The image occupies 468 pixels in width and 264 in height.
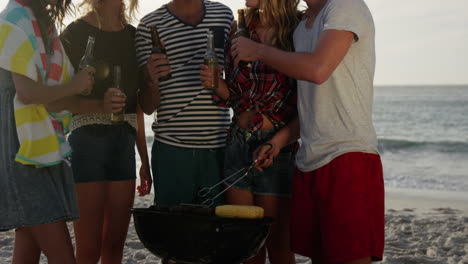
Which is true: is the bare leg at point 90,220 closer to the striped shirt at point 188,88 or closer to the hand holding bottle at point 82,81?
the striped shirt at point 188,88

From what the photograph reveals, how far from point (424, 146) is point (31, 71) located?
18103mm

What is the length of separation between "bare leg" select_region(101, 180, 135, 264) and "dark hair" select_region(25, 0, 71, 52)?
3.51 ft

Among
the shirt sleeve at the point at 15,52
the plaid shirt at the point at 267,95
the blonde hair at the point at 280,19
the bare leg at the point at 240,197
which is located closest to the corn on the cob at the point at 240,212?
the bare leg at the point at 240,197

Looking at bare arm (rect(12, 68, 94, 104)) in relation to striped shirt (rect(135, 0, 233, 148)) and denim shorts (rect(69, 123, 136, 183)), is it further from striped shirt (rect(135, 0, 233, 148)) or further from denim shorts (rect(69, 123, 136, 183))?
striped shirt (rect(135, 0, 233, 148))

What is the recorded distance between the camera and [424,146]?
1934cm

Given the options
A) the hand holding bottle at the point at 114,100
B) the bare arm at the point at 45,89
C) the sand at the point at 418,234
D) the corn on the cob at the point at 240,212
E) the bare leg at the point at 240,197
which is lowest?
the sand at the point at 418,234

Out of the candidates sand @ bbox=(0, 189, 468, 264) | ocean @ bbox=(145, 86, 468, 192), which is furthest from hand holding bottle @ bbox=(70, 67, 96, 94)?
ocean @ bbox=(145, 86, 468, 192)

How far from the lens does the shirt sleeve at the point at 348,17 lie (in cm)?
264

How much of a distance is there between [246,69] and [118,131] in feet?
2.88

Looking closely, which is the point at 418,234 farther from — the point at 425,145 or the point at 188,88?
the point at 425,145

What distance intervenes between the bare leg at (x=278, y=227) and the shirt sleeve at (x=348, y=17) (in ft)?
3.47

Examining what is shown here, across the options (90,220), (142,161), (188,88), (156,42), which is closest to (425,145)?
(142,161)

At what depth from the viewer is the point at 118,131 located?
3600 mm

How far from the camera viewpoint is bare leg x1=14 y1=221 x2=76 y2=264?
2.83 m
